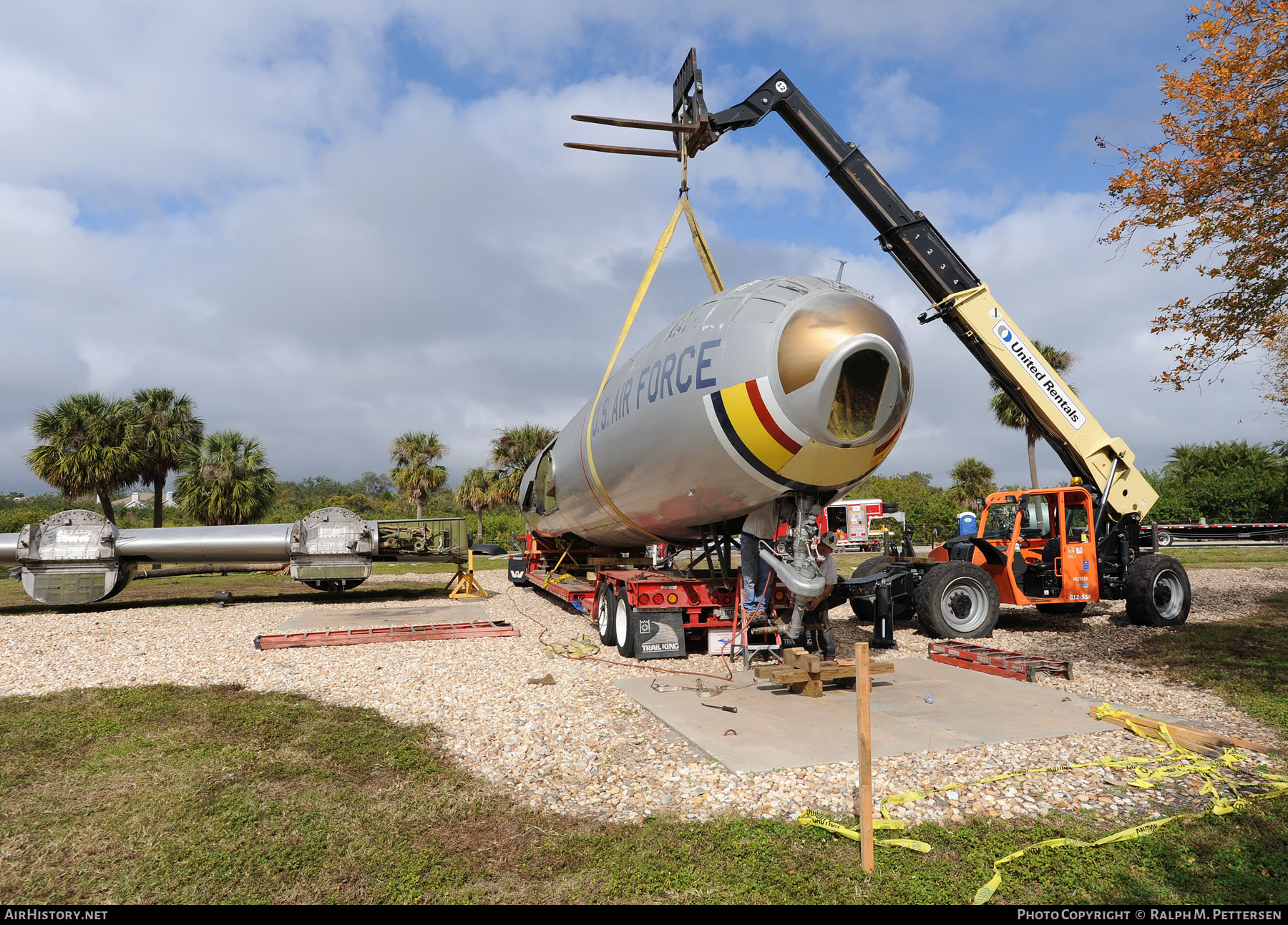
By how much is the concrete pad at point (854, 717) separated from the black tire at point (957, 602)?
232 centimetres

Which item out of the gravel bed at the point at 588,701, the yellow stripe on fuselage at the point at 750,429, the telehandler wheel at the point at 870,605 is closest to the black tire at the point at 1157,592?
the gravel bed at the point at 588,701

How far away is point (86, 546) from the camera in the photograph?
47.5 ft

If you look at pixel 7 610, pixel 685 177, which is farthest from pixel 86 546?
pixel 685 177

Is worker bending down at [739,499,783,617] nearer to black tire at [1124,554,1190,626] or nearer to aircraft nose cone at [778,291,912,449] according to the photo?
aircraft nose cone at [778,291,912,449]

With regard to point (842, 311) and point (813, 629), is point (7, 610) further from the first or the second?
point (842, 311)

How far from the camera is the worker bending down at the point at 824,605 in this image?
7805 millimetres

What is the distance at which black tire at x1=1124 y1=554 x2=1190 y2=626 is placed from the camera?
11320mm

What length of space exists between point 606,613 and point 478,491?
2649 centimetres

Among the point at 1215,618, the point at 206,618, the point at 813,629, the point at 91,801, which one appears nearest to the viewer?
the point at 91,801

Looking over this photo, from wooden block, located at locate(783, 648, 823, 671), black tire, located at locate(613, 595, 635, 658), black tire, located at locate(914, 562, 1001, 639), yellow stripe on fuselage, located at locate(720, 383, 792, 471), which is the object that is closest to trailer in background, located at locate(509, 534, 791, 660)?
black tire, located at locate(613, 595, 635, 658)

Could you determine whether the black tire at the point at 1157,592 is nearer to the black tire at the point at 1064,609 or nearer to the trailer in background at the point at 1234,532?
the black tire at the point at 1064,609

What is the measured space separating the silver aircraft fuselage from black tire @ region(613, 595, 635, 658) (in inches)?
59.3
